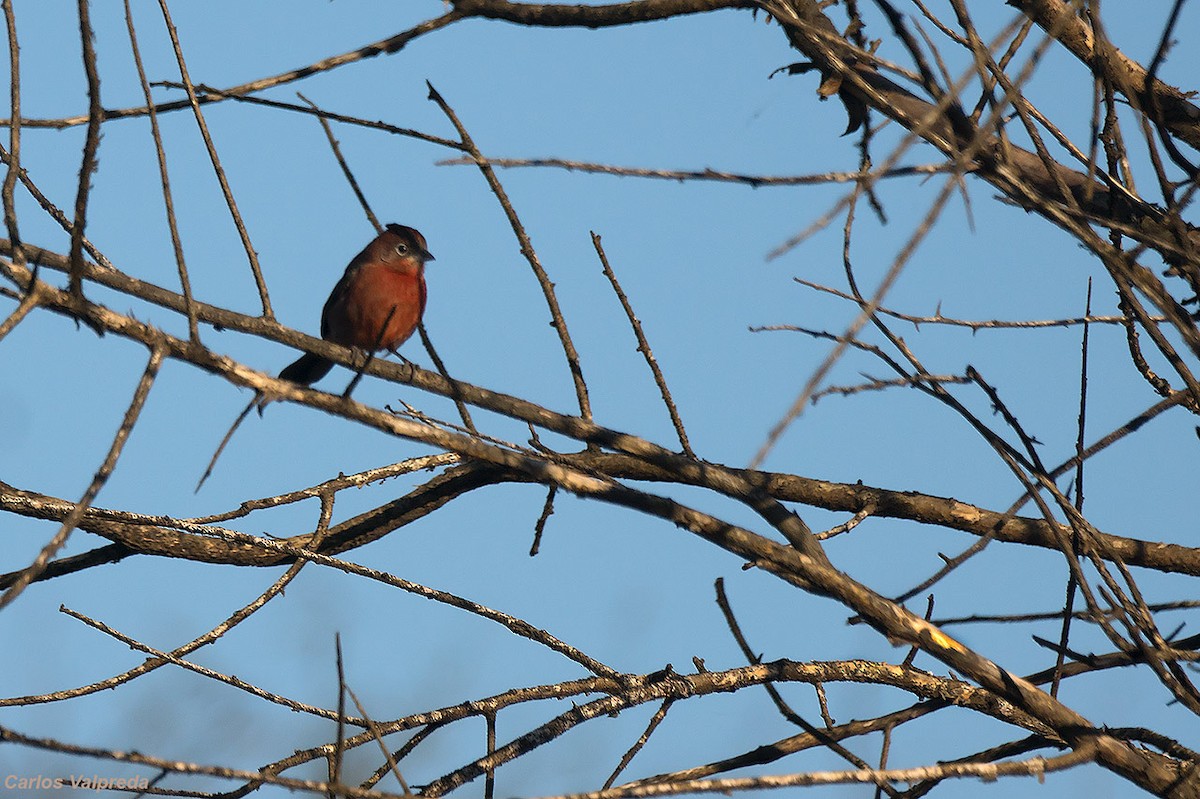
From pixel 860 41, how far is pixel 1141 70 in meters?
0.80

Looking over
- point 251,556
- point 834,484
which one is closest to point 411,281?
point 251,556

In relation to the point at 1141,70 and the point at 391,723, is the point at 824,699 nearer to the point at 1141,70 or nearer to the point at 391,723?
the point at 391,723

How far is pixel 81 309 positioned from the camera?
2.52 metres

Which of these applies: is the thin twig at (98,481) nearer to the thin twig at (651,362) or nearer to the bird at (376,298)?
the thin twig at (651,362)

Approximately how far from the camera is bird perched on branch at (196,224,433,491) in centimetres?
656

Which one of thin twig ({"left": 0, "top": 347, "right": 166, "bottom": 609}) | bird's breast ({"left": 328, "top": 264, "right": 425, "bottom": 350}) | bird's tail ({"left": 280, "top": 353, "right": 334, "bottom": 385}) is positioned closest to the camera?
thin twig ({"left": 0, "top": 347, "right": 166, "bottom": 609})

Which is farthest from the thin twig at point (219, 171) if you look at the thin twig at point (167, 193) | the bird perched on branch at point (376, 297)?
Answer: the bird perched on branch at point (376, 297)

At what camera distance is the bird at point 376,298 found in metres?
6.57

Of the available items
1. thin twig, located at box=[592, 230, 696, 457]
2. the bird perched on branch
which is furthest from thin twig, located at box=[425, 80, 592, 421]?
the bird perched on branch

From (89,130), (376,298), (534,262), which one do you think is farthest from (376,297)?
(89,130)

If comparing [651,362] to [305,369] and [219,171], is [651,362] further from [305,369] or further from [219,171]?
[305,369]

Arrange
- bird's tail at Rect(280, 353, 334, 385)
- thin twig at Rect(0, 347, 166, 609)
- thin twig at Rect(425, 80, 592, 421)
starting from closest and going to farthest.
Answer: thin twig at Rect(0, 347, 166, 609)
thin twig at Rect(425, 80, 592, 421)
bird's tail at Rect(280, 353, 334, 385)

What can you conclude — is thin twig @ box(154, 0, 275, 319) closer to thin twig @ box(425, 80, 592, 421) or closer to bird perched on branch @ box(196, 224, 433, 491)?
thin twig @ box(425, 80, 592, 421)

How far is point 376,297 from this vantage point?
659 centimetres
